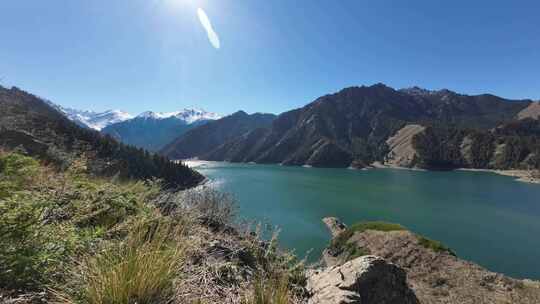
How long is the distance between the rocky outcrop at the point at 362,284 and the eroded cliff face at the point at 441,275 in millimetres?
13339

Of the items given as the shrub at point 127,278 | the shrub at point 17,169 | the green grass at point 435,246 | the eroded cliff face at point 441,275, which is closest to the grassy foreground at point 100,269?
the shrub at point 127,278

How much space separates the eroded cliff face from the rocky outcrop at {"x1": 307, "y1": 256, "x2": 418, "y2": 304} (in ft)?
43.8

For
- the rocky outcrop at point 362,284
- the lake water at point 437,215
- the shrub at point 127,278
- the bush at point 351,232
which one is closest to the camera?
the shrub at point 127,278

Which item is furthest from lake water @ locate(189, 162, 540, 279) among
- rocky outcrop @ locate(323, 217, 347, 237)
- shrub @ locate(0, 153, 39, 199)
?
shrub @ locate(0, 153, 39, 199)

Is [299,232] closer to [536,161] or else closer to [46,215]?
[46,215]

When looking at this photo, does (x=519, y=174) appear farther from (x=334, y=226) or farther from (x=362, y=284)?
(x=362, y=284)

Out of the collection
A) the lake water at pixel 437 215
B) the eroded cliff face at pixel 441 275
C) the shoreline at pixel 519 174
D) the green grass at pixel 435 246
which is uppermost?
the shoreline at pixel 519 174

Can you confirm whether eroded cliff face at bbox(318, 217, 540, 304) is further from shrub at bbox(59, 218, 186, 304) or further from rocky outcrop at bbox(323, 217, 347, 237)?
shrub at bbox(59, 218, 186, 304)

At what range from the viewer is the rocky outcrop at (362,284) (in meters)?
3.82

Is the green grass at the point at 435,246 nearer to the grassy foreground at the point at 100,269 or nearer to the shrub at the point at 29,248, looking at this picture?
the grassy foreground at the point at 100,269

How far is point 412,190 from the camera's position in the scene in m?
94.8

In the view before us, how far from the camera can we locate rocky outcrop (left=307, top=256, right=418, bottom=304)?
150 inches

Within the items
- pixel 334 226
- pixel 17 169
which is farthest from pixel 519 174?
pixel 17 169

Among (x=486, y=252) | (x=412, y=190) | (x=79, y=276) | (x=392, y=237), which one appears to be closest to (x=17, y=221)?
(x=79, y=276)
